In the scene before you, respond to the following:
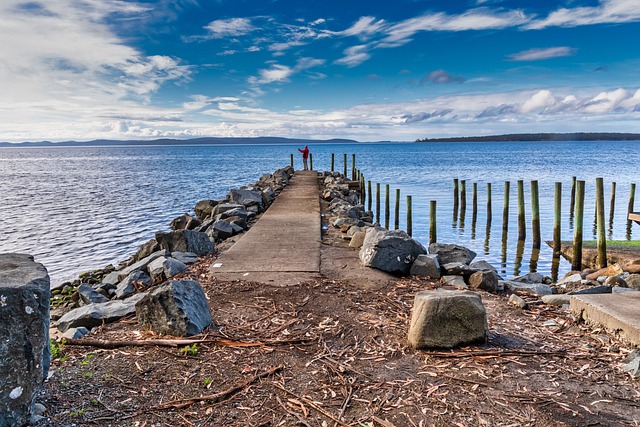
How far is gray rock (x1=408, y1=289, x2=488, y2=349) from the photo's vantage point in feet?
13.8

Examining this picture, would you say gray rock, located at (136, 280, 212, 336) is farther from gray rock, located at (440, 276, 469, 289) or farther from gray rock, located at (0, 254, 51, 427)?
gray rock, located at (440, 276, 469, 289)

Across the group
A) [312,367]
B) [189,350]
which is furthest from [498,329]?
[189,350]

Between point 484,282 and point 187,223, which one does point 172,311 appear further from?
point 187,223

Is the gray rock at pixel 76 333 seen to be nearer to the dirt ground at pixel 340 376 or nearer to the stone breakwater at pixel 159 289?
the stone breakwater at pixel 159 289

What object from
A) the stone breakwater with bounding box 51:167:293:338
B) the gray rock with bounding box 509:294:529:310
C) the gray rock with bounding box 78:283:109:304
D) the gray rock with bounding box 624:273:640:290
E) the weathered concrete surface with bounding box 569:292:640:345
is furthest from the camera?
the gray rock with bounding box 78:283:109:304

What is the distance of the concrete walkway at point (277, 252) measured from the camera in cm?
671

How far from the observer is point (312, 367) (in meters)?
3.95

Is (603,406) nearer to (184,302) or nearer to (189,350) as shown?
(189,350)

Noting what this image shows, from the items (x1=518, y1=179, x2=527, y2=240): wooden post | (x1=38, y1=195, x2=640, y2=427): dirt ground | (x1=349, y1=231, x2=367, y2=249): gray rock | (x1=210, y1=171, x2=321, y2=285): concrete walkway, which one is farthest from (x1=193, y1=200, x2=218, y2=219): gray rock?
(x1=38, y1=195, x2=640, y2=427): dirt ground

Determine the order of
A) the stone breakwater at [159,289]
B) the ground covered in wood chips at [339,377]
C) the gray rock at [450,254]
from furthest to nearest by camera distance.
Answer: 1. the gray rock at [450,254]
2. the stone breakwater at [159,289]
3. the ground covered in wood chips at [339,377]

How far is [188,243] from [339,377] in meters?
5.50

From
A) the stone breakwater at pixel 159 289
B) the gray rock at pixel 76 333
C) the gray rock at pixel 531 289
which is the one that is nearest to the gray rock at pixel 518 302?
the gray rock at pixel 531 289

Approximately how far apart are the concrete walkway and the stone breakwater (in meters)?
0.63

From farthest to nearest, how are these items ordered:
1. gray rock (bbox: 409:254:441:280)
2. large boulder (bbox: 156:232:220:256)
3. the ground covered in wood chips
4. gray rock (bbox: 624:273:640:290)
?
1. large boulder (bbox: 156:232:220:256)
2. gray rock (bbox: 624:273:640:290)
3. gray rock (bbox: 409:254:441:280)
4. the ground covered in wood chips
